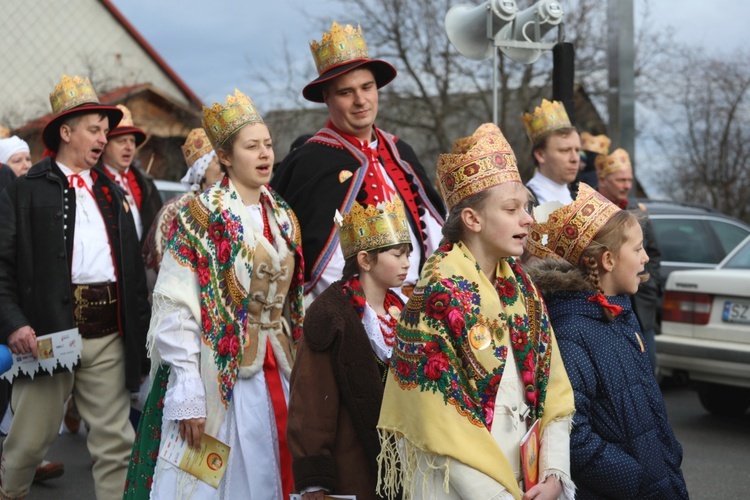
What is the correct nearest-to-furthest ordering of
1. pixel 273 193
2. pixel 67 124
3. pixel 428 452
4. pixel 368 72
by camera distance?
pixel 428 452
pixel 273 193
pixel 368 72
pixel 67 124

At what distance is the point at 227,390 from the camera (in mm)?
3902

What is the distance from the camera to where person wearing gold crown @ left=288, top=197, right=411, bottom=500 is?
3.34 m

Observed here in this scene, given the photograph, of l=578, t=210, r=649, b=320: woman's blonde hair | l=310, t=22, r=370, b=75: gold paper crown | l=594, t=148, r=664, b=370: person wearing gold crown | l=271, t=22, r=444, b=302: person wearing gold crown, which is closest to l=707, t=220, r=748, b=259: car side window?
l=594, t=148, r=664, b=370: person wearing gold crown

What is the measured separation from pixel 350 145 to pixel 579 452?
2.00 metres

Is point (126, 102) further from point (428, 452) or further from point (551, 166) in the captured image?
point (428, 452)

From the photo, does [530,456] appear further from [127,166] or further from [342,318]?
[127,166]

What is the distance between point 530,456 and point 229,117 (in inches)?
77.6

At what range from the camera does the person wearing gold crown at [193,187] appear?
19.7ft

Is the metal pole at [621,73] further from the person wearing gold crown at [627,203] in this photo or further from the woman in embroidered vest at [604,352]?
the woman in embroidered vest at [604,352]

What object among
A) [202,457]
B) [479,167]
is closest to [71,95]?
[202,457]

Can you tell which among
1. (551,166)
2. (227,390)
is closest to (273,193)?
(227,390)

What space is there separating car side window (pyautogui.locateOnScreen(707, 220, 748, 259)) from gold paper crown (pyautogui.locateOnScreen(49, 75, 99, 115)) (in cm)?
699

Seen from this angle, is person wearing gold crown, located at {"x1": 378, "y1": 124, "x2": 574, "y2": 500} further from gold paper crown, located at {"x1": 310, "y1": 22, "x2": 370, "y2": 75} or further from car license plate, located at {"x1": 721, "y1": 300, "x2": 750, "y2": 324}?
car license plate, located at {"x1": 721, "y1": 300, "x2": 750, "y2": 324}

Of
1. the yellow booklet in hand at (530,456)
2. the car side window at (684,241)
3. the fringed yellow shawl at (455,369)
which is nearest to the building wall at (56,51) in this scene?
the car side window at (684,241)
